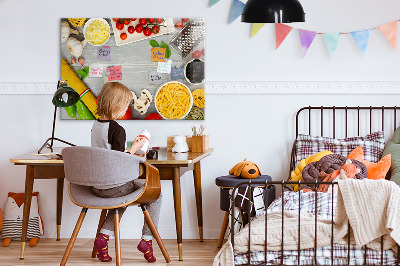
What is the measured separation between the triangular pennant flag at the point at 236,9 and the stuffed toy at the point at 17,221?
6.41ft

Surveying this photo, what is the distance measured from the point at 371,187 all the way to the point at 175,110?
1.81 metres

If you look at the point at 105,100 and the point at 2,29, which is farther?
the point at 2,29

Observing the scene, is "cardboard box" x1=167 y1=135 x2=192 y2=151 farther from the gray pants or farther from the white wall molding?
the gray pants

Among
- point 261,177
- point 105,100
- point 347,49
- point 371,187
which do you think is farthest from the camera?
point 347,49

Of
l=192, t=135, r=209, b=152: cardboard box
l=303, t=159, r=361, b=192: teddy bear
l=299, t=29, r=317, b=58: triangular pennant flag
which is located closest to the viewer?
l=303, t=159, r=361, b=192: teddy bear

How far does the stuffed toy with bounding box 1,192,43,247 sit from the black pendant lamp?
219 centimetres

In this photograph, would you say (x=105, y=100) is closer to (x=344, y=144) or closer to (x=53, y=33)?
(x=53, y=33)

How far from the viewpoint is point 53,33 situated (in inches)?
172

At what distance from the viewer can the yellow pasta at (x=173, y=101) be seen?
14.2 feet

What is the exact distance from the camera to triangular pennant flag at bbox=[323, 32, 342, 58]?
166 inches

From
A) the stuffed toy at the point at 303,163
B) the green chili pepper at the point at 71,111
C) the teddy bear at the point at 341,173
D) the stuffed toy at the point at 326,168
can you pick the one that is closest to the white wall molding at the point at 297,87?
the green chili pepper at the point at 71,111

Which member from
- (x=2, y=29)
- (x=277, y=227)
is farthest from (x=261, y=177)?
(x=2, y=29)

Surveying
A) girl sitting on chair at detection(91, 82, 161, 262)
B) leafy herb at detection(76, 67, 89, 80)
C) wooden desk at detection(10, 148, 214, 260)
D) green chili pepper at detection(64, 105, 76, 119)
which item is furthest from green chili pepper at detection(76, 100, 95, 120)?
girl sitting on chair at detection(91, 82, 161, 262)

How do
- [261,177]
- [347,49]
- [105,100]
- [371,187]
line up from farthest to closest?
[347,49] < [261,177] < [105,100] < [371,187]
